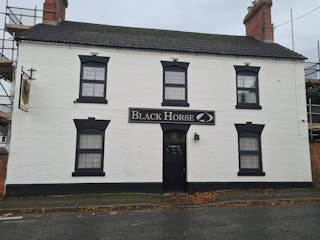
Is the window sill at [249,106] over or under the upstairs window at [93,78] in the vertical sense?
under

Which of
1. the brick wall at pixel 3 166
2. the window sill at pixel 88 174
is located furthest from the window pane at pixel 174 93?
the brick wall at pixel 3 166

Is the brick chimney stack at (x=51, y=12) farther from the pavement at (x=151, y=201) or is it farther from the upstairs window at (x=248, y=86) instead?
the upstairs window at (x=248, y=86)

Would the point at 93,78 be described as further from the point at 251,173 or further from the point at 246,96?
the point at 251,173

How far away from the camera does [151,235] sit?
23.8 ft

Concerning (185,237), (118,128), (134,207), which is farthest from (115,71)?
(185,237)

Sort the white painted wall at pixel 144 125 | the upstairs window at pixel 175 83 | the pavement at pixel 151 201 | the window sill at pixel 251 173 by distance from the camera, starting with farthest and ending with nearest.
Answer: the upstairs window at pixel 175 83 < the window sill at pixel 251 173 < the white painted wall at pixel 144 125 < the pavement at pixel 151 201

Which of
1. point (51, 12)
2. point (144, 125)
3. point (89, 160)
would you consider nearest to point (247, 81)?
point (144, 125)

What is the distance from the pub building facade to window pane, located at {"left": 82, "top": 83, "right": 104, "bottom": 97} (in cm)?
5

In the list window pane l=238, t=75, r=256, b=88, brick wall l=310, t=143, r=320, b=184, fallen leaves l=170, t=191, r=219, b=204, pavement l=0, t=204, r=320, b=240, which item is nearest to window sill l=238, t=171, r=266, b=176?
fallen leaves l=170, t=191, r=219, b=204

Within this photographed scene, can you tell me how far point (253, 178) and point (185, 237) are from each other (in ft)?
27.2

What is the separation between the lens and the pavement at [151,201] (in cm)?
1063

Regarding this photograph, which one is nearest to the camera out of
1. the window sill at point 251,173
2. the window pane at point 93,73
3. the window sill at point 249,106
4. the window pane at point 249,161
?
the window pane at point 93,73

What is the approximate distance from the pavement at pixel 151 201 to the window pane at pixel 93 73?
566cm

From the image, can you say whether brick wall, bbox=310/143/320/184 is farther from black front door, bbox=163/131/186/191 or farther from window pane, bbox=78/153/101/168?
window pane, bbox=78/153/101/168
